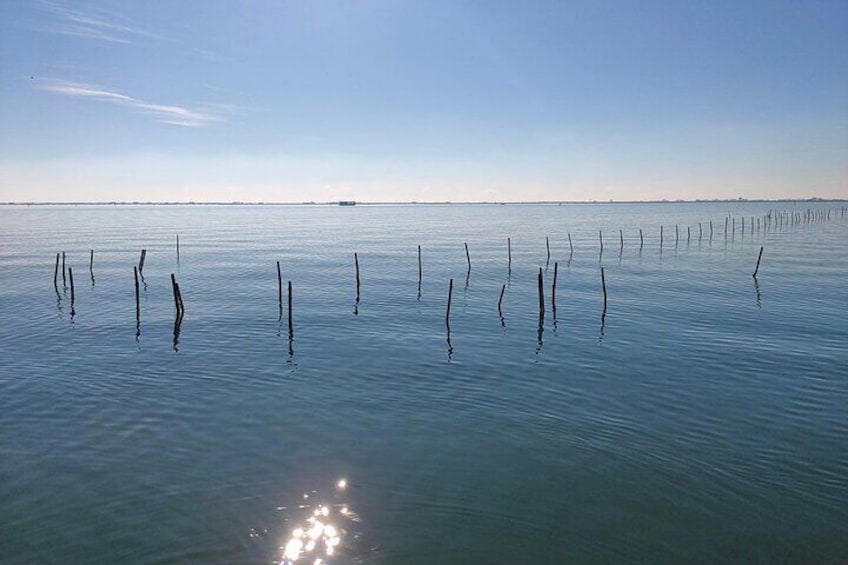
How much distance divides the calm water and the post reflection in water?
2.6 inches

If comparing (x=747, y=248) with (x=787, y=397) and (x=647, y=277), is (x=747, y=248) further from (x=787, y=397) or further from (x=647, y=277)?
(x=787, y=397)

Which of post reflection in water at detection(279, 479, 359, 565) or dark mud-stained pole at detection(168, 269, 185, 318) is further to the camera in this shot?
dark mud-stained pole at detection(168, 269, 185, 318)

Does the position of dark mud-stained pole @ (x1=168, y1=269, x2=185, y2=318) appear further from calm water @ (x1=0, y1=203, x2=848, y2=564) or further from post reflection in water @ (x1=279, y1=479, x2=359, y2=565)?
post reflection in water @ (x1=279, y1=479, x2=359, y2=565)

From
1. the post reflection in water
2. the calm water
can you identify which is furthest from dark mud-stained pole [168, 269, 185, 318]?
the post reflection in water

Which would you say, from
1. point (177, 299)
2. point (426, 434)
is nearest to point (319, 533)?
point (426, 434)

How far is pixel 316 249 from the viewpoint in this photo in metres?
86.9

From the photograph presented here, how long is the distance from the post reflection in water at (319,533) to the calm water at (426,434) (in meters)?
0.07

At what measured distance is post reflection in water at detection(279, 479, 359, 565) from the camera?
1148cm

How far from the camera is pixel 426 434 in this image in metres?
17.4

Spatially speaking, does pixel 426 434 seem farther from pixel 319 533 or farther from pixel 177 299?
pixel 177 299

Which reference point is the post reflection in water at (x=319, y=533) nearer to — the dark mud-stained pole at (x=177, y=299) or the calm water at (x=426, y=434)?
the calm water at (x=426, y=434)

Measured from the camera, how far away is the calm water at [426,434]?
1217 centimetres

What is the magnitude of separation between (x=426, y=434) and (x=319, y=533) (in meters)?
5.70

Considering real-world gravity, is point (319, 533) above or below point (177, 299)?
below
